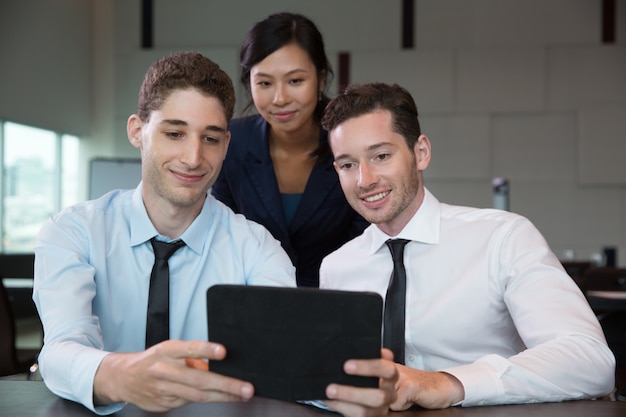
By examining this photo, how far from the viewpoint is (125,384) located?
1.13m

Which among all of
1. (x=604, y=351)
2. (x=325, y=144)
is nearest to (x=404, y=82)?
(x=325, y=144)

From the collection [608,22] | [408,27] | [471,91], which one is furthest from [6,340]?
[608,22]

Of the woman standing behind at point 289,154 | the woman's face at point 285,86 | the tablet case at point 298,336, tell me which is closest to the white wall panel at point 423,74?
the woman standing behind at point 289,154

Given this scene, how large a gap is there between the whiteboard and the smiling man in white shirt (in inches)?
100

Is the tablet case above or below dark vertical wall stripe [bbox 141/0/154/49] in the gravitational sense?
below

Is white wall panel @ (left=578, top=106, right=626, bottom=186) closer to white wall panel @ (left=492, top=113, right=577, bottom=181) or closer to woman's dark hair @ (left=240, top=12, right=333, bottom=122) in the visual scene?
white wall panel @ (left=492, top=113, right=577, bottom=181)

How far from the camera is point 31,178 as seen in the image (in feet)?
25.5

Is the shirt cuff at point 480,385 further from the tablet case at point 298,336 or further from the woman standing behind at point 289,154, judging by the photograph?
the woman standing behind at point 289,154

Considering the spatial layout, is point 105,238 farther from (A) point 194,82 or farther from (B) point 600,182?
(B) point 600,182

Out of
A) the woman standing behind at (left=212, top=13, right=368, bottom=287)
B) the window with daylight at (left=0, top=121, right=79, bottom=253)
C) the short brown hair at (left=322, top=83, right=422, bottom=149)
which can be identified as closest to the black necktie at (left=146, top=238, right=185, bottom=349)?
the short brown hair at (left=322, top=83, right=422, bottom=149)

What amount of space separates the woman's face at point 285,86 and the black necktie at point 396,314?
0.80 meters

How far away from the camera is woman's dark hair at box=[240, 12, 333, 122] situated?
7.82 ft

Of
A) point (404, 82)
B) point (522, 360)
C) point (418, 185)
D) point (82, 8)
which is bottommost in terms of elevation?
point (522, 360)

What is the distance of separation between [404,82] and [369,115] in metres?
6.31
